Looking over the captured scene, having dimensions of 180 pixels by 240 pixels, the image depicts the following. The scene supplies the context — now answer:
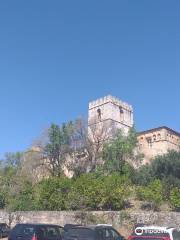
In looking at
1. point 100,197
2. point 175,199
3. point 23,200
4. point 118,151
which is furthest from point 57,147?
point 175,199

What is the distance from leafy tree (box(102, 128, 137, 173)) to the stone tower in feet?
71.5

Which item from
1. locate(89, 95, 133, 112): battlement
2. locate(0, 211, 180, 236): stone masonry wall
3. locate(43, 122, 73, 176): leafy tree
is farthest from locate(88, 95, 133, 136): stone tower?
locate(0, 211, 180, 236): stone masonry wall

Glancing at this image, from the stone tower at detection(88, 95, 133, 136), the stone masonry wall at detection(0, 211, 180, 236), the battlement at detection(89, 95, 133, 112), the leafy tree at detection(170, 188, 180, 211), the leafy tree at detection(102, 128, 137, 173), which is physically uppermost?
the battlement at detection(89, 95, 133, 112)

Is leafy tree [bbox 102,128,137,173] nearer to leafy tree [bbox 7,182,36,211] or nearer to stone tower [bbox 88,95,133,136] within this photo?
leafy tree [bbox 7,182,36,211]

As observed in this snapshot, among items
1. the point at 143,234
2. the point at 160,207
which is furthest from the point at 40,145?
the point at 143,234

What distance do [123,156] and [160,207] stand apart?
1558 cm

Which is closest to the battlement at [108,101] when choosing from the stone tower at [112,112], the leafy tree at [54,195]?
the stone tower at [112,112]

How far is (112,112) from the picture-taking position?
75750mm

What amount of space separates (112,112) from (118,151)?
27568 mm

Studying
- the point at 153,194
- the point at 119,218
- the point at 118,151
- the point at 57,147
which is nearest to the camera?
the point at 119,218

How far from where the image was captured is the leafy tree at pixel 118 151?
46.9m

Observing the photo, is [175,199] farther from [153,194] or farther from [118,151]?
[118,151]

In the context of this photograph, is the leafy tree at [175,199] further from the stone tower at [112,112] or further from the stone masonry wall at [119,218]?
the stone tower at [112,112]

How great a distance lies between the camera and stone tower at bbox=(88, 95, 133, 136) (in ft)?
247
